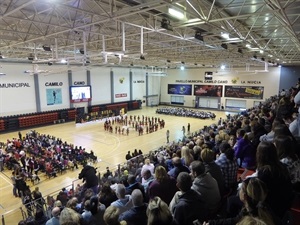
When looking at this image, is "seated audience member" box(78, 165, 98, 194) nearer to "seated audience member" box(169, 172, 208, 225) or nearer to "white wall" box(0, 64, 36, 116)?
"seated audience member" box(169, 172, 208, 225)

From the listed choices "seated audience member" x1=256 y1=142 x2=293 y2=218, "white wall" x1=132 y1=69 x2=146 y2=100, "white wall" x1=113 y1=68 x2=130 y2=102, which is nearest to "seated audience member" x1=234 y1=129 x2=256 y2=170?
"seated audience member" x1=256 y1=142 x2=293 y2=218

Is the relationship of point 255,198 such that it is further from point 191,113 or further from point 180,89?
point 180,89

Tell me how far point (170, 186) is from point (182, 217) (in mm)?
904

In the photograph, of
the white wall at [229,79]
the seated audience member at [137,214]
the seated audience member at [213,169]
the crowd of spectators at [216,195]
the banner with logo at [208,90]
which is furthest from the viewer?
the banner with logo at [208,90]

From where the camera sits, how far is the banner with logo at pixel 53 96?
25.7 metres

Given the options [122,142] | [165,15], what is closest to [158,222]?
[165,15]

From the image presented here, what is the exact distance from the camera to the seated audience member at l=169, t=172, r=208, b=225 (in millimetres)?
2572

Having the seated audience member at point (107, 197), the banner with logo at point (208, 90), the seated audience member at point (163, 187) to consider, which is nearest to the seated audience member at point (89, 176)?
the seated audience member at point (107, 197)

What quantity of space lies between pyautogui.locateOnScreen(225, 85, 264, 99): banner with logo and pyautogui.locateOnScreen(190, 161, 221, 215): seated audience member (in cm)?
3215

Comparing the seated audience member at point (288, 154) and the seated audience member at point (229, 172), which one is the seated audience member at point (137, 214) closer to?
the seated audience member at point (229, 172)

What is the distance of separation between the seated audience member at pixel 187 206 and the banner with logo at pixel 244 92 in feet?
107

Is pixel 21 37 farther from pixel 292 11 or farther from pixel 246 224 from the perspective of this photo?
pixel 246 224

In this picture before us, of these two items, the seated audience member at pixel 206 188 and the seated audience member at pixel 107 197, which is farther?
the seated audience member at pixel 107 197

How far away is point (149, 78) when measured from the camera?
129 feet
